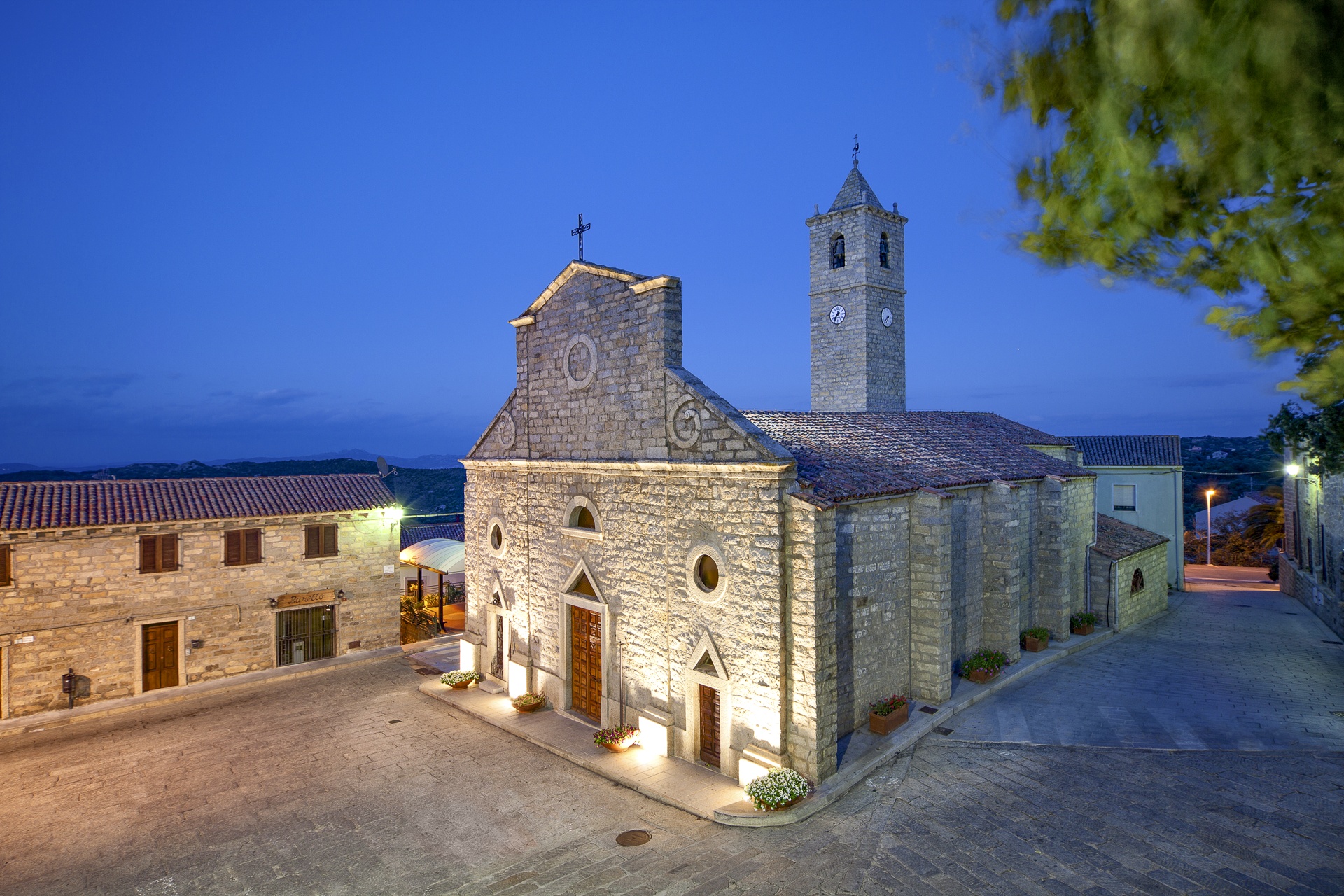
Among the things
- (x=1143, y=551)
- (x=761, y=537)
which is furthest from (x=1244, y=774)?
(x=1143, y=551)

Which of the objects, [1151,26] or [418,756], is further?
[418,756]

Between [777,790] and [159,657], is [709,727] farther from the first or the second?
[159,657]

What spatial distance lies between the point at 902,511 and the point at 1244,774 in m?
7.01

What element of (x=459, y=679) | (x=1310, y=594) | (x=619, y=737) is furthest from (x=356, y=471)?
(x=1310, y=594)

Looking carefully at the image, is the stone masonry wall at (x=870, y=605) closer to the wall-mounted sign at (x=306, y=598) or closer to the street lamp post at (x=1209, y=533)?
the wall-mounted sign at (x=306, y=598)

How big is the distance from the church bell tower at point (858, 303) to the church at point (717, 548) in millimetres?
6089

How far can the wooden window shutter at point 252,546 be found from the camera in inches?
777

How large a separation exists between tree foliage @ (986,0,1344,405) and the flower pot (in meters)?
9.75

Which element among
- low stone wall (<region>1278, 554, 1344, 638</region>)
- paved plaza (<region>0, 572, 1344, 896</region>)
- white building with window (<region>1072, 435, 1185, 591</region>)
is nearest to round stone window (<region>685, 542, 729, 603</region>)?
paved plaza (<region>0, 572, 1344, 896</region>)

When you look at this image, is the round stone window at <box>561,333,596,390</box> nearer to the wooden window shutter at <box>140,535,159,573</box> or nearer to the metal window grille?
the metal window grille

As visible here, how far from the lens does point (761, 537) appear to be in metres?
11.5

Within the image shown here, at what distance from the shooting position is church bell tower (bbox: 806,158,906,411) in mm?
25266

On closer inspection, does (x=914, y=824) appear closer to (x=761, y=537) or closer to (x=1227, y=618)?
(x=761, y=537)

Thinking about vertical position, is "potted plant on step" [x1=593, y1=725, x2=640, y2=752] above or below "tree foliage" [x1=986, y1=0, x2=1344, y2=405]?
below
